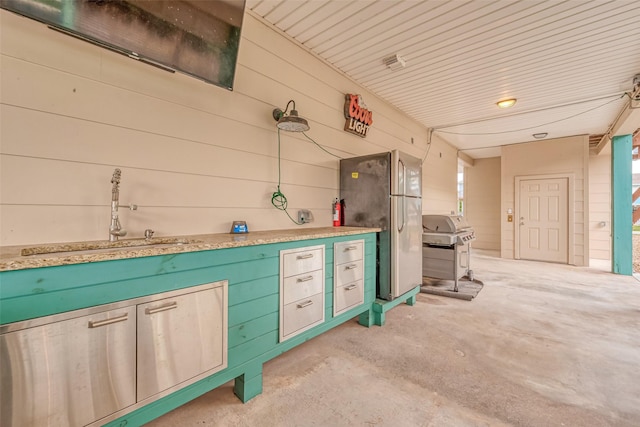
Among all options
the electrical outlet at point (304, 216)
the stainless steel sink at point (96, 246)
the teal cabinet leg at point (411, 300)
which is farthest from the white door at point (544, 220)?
the stainless steel sink at point (96, 246)

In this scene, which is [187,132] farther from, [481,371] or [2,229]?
[481,371]

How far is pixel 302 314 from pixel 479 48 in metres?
3.24

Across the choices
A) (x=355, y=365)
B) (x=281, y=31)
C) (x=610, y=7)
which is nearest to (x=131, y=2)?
(x=281, y=31)

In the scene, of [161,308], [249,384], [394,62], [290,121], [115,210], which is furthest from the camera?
[394,62]

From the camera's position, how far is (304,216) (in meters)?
2.85

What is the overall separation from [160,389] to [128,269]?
0.62 metres

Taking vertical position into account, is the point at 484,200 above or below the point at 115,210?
above

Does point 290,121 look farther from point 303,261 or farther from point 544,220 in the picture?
point 544,220

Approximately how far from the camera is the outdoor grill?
3.78 metres

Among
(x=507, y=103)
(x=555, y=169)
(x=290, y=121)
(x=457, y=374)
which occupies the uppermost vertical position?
(x=507, y=103)

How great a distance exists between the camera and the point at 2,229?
4.41 feet

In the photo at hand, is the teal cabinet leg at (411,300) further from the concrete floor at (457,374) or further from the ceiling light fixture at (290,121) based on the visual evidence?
the ceiling light fixture at (290,121)

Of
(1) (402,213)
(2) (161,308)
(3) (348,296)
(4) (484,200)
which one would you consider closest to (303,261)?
(3) (348,296)

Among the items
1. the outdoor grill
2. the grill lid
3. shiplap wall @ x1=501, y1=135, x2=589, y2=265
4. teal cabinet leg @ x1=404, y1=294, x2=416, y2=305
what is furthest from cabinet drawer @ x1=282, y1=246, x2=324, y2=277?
shiplap wall @ x1=501, y1=135, x2=589, y2=265
